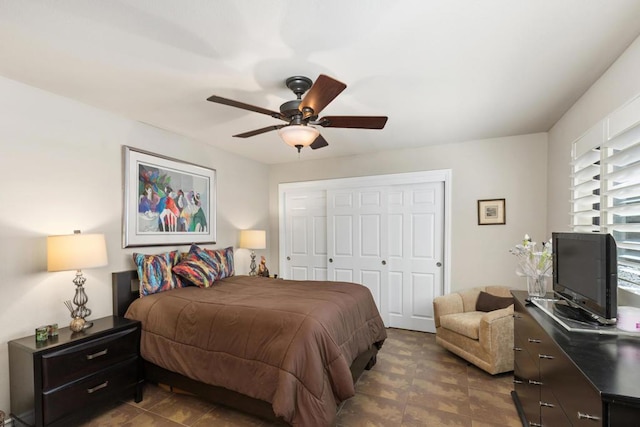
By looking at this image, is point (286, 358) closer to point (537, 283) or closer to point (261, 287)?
point (261, 287)

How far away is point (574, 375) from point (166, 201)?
11.7 ft

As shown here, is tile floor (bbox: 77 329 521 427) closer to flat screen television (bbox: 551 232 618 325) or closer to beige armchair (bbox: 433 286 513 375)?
beige armchair (bbox: 433 286 513 375)

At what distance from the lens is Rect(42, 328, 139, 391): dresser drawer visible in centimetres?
201

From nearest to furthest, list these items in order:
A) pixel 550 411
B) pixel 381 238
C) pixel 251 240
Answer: pixel 550 411
pixel 251 240
pixel 381 238

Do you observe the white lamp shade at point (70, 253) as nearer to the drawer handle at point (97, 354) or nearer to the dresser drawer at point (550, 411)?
the drawer handle at point (97, 354)

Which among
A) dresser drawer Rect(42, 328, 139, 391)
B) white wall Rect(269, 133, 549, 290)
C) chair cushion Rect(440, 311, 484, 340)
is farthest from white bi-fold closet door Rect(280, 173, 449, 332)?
dresser drawer Rect(42, 328, 139, 391)

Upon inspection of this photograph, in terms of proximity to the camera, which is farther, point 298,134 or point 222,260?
point 222,260

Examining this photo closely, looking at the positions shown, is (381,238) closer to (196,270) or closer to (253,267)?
(253,267)

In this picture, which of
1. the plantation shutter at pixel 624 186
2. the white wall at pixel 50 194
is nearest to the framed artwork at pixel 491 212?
the plantation shutter at pixel 624 186

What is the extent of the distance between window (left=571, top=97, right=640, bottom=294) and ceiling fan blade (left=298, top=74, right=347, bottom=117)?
5.47ft

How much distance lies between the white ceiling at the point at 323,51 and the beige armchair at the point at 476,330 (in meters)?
1.96

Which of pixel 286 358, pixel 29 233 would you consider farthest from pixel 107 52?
pixel 286 358

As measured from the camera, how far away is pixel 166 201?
11.0 ft

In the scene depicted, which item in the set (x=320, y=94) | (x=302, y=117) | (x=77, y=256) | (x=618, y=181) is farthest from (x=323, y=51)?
(x=77, y=256)
